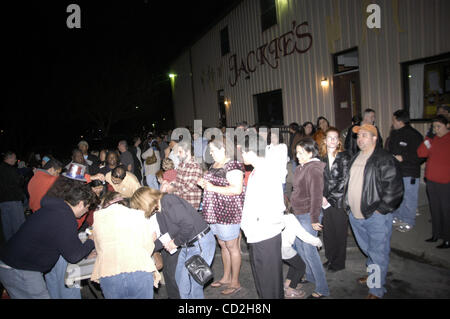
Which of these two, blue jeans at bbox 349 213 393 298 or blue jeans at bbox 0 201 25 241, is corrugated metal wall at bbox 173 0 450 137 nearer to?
blue jeans at bbox 349 213 393 298

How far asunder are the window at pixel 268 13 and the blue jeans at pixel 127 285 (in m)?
12.0

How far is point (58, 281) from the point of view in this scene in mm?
3383

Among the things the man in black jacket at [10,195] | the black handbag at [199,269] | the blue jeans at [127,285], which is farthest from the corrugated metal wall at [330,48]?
the man in black jacket at [10,195]

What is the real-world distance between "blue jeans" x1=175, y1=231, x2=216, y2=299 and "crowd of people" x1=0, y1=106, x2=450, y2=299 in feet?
0.04

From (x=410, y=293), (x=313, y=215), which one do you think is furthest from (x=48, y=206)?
(x=410, y=293)

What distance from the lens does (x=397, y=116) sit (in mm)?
5355

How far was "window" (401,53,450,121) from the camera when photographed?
700cm

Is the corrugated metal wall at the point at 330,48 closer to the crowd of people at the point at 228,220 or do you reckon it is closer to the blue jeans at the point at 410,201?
the blue jeans at the point at 410,201

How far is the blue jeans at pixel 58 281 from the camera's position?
336 centimetres

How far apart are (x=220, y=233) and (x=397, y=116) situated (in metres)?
3.77

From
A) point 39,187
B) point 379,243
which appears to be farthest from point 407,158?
point 39,187

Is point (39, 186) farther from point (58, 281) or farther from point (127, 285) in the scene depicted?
point (127, 285)

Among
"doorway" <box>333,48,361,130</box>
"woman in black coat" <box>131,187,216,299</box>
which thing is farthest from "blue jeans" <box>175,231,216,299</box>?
"doorway" <box>333,48,361,130</box>

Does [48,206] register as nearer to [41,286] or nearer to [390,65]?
[41,286]
